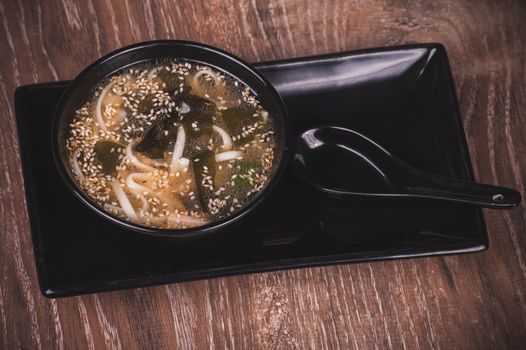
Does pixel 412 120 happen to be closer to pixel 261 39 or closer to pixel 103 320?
pixel 261 39

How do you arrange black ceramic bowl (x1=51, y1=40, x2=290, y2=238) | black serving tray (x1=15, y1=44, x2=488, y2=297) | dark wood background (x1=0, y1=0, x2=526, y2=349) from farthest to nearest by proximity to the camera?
dark wood background (x1=0, y1=0, x2=526, y2=349) < black serving tray (x1=15, y1=44, x2=488, y2=297) < black ceramic bowl (x1=51, y1=40, x2=290, y2=238)

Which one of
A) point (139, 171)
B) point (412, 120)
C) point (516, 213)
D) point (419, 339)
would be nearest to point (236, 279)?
point (139, 171)

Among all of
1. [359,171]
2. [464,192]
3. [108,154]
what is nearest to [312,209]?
[359,171]

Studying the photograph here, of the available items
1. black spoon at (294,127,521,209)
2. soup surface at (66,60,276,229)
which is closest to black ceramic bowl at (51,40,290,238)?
soup surface at (66,60,276,229)

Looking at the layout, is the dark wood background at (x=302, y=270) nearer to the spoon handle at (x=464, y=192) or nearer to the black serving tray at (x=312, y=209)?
the black serving tray at (x=312, y=209)

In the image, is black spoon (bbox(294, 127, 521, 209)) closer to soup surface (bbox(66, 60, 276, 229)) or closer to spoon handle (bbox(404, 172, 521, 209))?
spoon handle (bbox(404, 172, 521, 209))

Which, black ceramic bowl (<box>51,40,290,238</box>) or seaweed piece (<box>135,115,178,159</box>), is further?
seaweed piece (<box>135,115,178,159</box>)

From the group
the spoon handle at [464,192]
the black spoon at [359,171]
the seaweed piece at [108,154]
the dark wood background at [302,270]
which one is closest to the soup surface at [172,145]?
the seaweed piece at [108,154]
